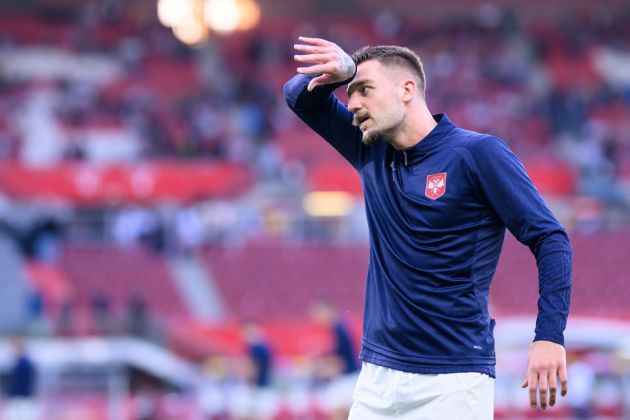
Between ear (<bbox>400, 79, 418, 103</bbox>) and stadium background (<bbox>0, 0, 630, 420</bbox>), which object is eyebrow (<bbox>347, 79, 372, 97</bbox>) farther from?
stadium background (<bbox>0, 0, 630, 420</bbox>)

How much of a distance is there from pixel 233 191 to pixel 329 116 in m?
22.7

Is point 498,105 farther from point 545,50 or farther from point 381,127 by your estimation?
point 381,127

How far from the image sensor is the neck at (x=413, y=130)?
425cm

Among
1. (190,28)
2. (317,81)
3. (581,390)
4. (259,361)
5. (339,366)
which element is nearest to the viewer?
(317,81)

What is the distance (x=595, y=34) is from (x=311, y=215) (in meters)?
15.8

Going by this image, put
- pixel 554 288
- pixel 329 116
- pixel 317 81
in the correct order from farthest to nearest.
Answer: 1. pixel 329 116
2. pixel 317 81
3. pixel 554 288

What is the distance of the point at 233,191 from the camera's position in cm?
2716

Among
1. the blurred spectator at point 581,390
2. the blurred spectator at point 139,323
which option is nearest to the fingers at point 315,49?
the blurred spectator at point 581,390

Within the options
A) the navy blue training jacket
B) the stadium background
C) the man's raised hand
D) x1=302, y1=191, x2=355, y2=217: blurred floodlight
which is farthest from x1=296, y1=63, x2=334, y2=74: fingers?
x1=302, y1=191, x2=355, y2=217: blurred floodlight

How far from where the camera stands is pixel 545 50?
3591cm

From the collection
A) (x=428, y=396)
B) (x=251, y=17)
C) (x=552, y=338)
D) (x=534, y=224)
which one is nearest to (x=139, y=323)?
(x=428, y=396)

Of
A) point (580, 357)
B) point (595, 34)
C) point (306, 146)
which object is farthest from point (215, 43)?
point (580, 357)

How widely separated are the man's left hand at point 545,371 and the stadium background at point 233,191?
25.1ft

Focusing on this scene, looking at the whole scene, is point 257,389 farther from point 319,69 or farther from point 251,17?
point 251,17
